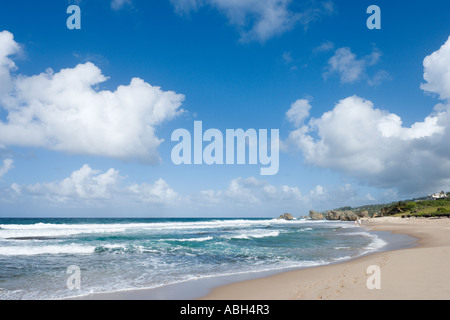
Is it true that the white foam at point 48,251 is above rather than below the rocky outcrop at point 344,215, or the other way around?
above

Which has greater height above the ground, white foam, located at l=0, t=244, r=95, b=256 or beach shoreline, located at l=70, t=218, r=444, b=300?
beach shoreline, located at l=70, t=218, r=444, b=300

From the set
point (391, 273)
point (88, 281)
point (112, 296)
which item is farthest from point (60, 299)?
point (391, 273)

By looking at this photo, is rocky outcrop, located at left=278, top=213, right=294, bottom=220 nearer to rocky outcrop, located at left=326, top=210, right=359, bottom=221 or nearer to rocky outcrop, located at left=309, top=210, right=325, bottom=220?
rocky outcrop, located at left=309, top=210, right=325, bottom=220

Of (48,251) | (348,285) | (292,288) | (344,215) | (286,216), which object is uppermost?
(348,285)

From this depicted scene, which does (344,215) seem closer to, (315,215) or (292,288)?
(315,215)

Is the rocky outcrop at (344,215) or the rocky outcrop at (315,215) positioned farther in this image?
the rocky outcrop at (315,215)

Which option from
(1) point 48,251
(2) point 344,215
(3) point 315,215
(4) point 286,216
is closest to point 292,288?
(1) point 48,251

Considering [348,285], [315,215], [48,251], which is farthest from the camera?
[315,215]

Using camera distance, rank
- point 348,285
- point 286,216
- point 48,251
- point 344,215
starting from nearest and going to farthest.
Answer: point 348,285
point 48,251
point 344,215
point 286,216

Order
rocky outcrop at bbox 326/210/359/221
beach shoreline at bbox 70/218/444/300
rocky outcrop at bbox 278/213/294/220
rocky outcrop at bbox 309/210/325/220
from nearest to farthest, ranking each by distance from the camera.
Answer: beach shoreline at bbox 70/218/444/300, rocky outcrop at bbox 326/210/359/221, rocky outcrop at bbox 309/210/325/220, rocky outcrop at bbox 278/213/294/220

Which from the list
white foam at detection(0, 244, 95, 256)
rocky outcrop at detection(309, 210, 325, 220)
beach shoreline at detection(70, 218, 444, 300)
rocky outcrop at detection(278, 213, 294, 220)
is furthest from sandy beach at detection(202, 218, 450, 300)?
rocky outcrop at detection(278, 213, 294, 220)

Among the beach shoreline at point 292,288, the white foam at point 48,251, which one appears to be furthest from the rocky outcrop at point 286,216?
the beach shoreline at point 292,288

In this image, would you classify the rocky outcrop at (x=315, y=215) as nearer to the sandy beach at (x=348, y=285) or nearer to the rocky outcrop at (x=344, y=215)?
the rocky outcrop at (x=344, y=215)

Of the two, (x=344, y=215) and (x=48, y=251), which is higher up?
(x=48, y=251)
